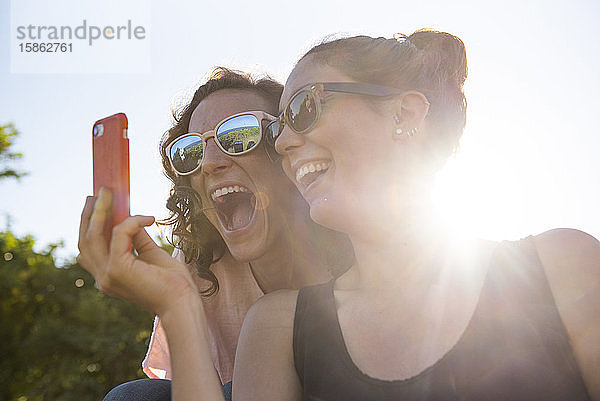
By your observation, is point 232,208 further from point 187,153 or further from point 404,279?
point 404,279

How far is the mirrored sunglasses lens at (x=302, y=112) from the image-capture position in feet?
7.00

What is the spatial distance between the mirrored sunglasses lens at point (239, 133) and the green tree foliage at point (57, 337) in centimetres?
1265

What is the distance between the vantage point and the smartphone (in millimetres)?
2039

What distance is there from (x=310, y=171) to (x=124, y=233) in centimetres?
68

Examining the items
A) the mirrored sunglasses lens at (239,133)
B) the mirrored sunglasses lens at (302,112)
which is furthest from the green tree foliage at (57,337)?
the mirrored sunglasses lens at (302,112)

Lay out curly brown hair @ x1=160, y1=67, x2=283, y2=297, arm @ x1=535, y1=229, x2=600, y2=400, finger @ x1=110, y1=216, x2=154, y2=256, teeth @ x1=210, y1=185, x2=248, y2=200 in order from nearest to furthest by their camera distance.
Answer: arm @ x1=535, y1=229, x2=600, y2=400 < finger @ x1=110, y1=216, x2=154, y2=256 < teeth @ x1=210, y1=185, x2=248, y2=200 < curly brown hair @ x1=160, y1=67, x2=283, y2=297

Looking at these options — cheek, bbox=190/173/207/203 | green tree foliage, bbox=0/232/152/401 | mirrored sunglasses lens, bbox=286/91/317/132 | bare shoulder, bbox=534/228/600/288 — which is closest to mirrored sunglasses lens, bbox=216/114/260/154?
cheek, bbox=190/173/207/203

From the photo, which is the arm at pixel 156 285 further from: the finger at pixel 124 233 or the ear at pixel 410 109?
the ear at pixel 410 109

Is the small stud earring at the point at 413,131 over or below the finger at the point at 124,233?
over

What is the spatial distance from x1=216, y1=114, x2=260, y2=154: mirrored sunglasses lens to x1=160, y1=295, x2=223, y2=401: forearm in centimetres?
110

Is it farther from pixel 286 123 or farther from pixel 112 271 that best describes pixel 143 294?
pixel 286 123

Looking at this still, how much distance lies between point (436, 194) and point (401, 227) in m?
0.23

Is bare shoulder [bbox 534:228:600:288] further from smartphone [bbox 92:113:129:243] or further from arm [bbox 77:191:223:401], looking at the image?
smartphone [bbox 92:113:129:243]

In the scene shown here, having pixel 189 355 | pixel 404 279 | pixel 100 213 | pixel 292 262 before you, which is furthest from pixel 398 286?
pixel 292 262
